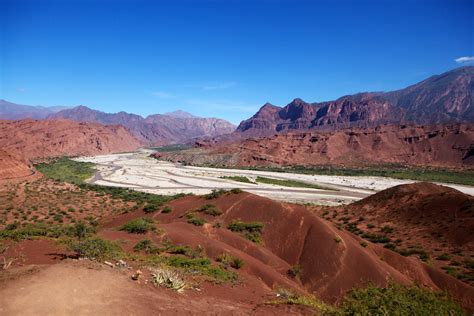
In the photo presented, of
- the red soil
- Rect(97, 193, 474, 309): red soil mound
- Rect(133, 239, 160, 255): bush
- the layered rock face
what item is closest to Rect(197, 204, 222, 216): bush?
the red soil

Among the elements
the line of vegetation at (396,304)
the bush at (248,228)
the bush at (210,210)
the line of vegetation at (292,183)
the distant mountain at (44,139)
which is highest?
the distant mountain at (44,139)

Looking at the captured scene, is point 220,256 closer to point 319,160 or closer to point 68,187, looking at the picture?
point 68,187

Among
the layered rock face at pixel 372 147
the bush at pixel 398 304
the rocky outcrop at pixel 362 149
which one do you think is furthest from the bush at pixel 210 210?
the layered rock face at pixel 372 147

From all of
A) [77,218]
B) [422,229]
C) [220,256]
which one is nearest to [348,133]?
[422,229]

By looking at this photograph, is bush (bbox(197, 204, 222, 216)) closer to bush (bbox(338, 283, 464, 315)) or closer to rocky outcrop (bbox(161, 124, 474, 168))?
bush (bbox(338, 283, 464, 315))

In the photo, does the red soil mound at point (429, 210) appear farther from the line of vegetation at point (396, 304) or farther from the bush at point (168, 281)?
the bush at point (168, 281)

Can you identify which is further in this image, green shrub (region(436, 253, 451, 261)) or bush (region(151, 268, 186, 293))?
green shrub (region(436, 253, 451, 261))

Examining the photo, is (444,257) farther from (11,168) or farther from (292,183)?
(11,168)

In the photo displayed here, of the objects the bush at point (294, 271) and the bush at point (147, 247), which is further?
the bush at point (294, 271)

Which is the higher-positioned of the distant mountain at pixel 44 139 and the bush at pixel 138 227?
the distant mountain at pixel 44 139
